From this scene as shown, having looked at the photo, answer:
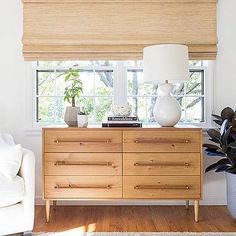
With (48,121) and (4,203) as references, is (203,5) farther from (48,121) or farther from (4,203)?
(4,203)

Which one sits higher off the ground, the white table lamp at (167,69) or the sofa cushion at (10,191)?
the white table lamp at (167,69)

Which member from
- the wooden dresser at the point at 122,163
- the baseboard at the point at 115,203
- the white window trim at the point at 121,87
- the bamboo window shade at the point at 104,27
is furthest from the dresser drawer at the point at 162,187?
the bamboo window shade at the point at 104,27

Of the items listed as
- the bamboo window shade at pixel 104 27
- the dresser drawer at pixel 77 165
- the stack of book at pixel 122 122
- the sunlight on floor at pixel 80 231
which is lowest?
the sunlight on floor at pixel 80 231

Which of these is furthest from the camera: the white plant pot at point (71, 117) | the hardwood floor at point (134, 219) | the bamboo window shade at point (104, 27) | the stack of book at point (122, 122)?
the bamboo window shade at point (104, 27)

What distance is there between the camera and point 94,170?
292 centimetres

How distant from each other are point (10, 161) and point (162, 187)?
1.28 meters

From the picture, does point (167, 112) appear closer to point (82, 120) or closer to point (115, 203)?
point (82, 120)

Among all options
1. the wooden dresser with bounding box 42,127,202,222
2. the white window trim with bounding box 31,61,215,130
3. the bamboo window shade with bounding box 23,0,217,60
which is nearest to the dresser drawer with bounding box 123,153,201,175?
the wooden dresser with bounding box 42,127,202,222

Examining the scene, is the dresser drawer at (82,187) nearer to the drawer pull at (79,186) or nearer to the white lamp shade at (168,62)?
the drawer pull at (79,186)

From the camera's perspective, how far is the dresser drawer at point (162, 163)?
115 inches

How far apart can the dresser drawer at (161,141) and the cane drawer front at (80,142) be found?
0.10 meters

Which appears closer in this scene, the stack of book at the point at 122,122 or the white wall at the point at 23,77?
the stack of book at the point at 122,122

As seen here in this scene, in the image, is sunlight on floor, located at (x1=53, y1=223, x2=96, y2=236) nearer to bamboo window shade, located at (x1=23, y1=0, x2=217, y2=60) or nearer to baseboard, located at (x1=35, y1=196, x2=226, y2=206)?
baseboard, located at (x1=35, y1=196, x2=226, y2=206)

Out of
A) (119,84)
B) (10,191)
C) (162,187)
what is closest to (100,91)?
(119,84)
